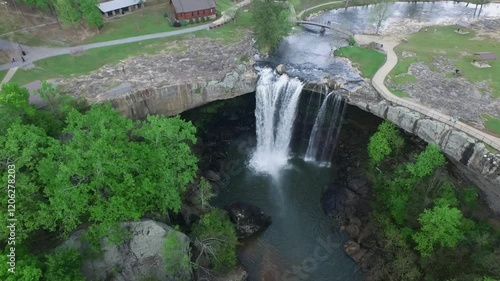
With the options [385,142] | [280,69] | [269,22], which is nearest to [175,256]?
[385,142]

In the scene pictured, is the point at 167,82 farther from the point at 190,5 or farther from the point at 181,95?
the point at 190,5

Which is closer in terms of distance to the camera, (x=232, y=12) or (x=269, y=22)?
(x=269, y=22)

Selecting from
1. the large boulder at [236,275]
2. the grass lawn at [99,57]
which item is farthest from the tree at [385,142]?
the grass lawn at [99,57]

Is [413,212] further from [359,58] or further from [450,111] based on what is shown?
[359,58]

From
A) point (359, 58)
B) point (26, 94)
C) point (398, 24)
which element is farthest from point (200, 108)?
point (398, 24)

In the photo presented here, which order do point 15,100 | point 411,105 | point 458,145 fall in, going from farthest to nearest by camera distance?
point 411,105 → point 458,145 → point 15,100

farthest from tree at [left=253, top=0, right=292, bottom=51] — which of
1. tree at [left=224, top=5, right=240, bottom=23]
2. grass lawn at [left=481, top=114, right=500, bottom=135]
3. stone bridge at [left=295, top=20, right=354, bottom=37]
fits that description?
grass lawn at [left=481, top=114, right=500, bottom=135]

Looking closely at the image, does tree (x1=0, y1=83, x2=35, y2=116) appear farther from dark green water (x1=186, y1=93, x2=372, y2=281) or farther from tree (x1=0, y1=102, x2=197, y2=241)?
dark green water (x1=186, y1=93, x2=372, y2=281)

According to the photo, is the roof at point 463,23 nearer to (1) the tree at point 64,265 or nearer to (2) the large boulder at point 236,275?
(2) the large boulder at point 236,275
